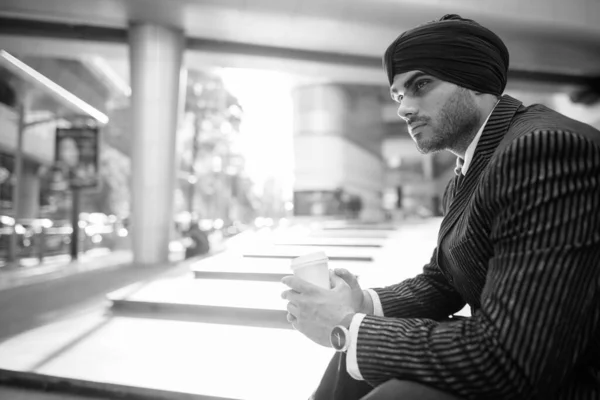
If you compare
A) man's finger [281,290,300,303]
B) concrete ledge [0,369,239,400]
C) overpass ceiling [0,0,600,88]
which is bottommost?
concrete ledge [0,369,239,400]

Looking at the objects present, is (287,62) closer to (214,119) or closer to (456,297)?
(214,119)

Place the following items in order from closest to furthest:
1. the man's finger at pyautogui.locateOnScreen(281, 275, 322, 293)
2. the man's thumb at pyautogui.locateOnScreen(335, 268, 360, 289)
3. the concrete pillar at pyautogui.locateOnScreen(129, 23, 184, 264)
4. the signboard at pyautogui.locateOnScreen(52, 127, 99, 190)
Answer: the man's finger at pyautogui.locateOnScreen(281, 275, 322, 293), the man's thumb at pyautogui.locateOnScreen(335, 268, 360, 289), the concrete pillar at pyautogui.locateOnScreen(129, 23, 184, 264), the signboard at pyautogui.locateOnScreen(52, 127, 99, 190)

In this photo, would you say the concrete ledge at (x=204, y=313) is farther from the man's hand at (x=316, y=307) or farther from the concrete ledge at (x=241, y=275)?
the man's hand at (x=316, y=307)

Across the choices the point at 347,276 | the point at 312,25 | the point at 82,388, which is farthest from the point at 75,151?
the point at 347,276

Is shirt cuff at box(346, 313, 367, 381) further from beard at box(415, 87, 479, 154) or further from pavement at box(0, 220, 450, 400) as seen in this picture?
pavement at box(0, 220, 450, 400)

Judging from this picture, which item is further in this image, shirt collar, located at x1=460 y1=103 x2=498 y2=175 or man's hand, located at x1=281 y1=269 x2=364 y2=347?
shirt collar, located at x1=460 y1=103 x2=498 y2=175

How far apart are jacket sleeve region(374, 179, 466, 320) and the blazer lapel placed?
0.83ft

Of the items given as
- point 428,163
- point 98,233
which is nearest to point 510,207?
point 98,233

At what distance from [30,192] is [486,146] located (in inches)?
698

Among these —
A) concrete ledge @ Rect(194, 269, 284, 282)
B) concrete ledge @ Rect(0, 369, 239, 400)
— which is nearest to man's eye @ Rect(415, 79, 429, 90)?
concrete ledge @ Rect(0, 369, 239, 400)

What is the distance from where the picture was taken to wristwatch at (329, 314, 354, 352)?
3.38 feet

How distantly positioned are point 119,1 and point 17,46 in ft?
9.80

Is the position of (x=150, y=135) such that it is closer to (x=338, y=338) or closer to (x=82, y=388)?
(x=82, y=388)

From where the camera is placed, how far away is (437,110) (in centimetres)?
126
